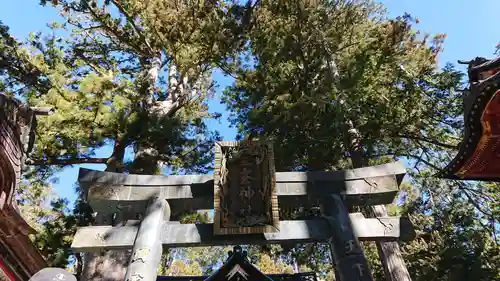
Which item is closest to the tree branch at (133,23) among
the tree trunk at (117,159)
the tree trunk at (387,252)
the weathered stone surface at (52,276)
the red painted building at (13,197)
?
the tree trunk at (117,159)

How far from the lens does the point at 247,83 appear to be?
10047mm

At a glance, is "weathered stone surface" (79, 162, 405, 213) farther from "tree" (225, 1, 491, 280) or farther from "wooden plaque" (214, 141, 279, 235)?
"tree" (225, 1, 491, 280)

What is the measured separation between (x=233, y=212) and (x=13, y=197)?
385 cm

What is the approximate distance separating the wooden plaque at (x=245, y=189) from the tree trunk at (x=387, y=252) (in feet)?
12.2

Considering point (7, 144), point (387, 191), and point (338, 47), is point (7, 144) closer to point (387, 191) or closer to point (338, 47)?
point (387, 191)

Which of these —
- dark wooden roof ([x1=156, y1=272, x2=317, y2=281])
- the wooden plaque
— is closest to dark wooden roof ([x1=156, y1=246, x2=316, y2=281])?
the wooden plaque

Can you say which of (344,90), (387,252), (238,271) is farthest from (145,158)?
(387,252)

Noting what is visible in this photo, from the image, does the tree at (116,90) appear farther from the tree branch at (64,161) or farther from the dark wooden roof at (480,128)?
the dark wooden roof at (480,128)

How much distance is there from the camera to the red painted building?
548 centimetres

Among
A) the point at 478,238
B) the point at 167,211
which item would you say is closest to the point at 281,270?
the point at 478,238

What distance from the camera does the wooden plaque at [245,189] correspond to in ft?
14.0

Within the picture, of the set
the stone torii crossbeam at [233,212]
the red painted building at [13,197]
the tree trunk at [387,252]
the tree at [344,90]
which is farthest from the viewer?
the tree at [344,90]

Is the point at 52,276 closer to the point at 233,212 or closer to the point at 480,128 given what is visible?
the point at 233,212

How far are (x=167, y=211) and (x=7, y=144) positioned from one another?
3174 millimetres
